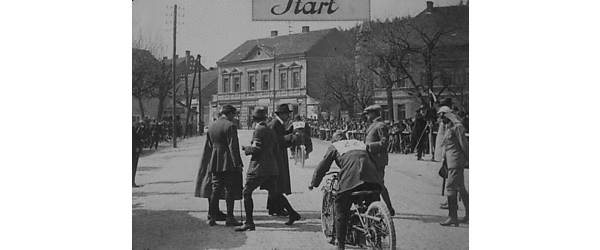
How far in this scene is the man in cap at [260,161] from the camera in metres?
5.10

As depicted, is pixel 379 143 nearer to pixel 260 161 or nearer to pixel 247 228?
pixel 260 161

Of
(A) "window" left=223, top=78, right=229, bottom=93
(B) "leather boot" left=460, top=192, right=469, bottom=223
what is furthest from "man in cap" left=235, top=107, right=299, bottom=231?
(B) "leather boot" left=460, top=192, right=469, bottom=223

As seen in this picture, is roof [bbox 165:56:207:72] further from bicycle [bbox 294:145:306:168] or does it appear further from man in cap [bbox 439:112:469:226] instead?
man in cap [bbox 439:112:469:226]

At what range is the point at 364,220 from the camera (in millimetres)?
4844

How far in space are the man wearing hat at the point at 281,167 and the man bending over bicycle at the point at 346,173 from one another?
10.1 inches

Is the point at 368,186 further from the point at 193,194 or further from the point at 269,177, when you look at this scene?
the point at 193,194

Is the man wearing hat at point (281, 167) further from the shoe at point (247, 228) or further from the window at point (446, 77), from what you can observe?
the window at point (446, 77)

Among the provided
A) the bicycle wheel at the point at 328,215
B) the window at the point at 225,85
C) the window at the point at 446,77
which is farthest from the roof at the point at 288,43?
the bicycle wheel at the point at 328,215

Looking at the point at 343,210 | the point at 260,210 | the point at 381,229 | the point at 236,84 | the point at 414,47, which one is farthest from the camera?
the point at 236,84

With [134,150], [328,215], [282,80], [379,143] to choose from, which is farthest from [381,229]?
[134,150]

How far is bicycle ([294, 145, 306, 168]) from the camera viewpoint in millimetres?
Result: 5094

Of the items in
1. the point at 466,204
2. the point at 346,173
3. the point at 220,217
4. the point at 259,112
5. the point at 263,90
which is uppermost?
the point at 263,90

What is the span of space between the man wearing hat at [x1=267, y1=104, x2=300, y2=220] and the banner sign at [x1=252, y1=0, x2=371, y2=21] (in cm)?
76

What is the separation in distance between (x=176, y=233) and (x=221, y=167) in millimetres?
606
